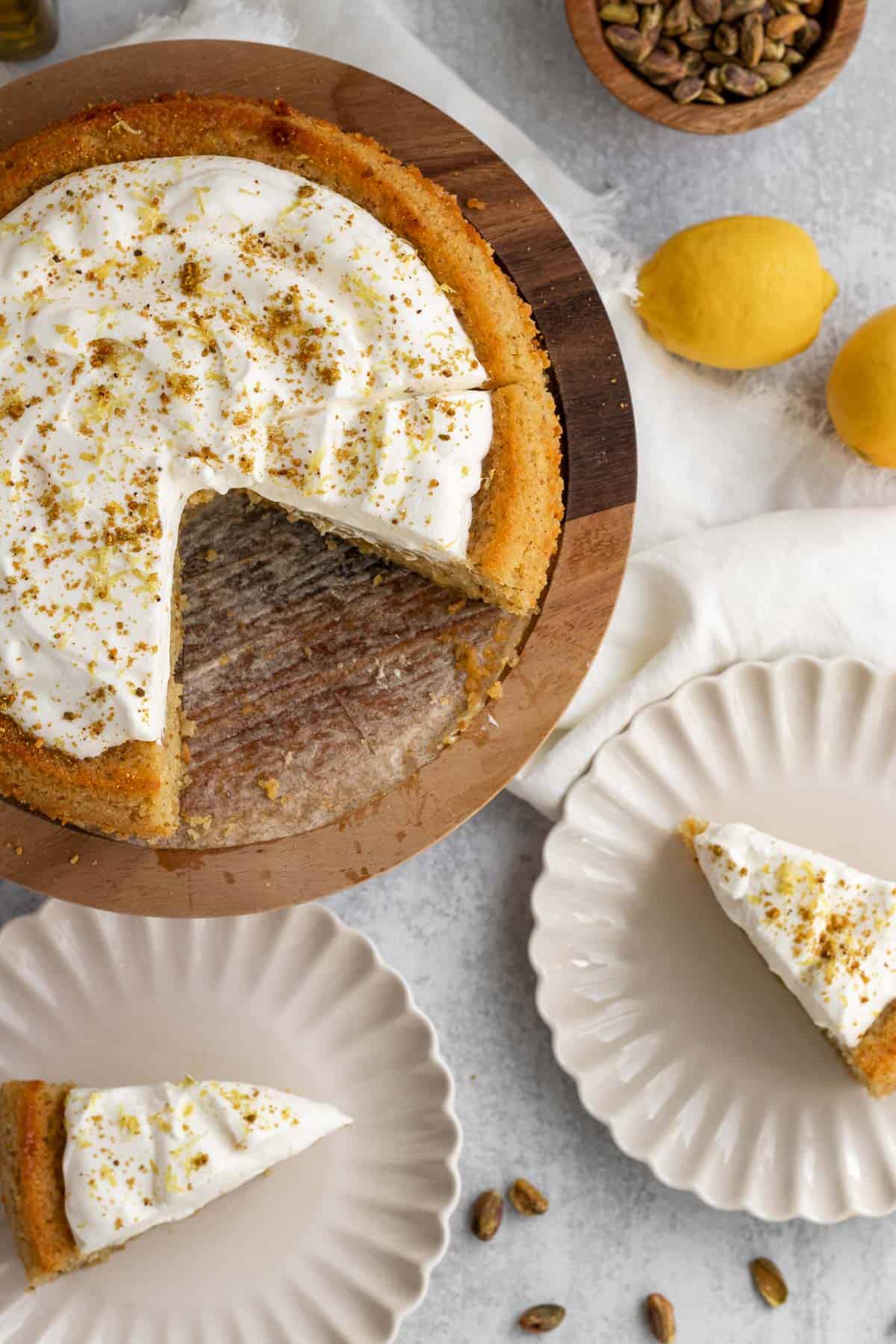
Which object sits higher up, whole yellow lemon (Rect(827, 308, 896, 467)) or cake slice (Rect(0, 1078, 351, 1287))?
whole yellow lemon (Rect(827, 308, 896, 467))

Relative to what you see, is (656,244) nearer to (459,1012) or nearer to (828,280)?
(828,280)

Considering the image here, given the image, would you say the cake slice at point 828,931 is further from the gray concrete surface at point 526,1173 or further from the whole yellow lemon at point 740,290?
the whole yellow lemon at point 740,290

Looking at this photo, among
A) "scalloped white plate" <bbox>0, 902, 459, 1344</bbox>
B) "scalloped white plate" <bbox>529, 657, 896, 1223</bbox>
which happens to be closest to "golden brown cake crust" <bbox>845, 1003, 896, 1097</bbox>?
"scalloped white plate" <bbox>529, 657, 896, 1223</bbox>

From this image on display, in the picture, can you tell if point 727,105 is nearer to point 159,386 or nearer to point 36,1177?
point 159,386

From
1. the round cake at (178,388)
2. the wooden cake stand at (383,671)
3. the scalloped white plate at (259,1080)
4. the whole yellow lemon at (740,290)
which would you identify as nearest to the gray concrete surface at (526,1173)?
the scalloped white plate at (259,1080)

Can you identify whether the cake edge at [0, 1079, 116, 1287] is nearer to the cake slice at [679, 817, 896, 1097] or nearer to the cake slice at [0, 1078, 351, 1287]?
the cake slice at [0, 1078, 351, 1287]

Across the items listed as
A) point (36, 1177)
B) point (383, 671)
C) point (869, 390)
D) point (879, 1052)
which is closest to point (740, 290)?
point (869, 390)

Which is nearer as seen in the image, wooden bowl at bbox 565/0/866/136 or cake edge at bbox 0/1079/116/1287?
cake edge at bbox 0/1079/116/1287
